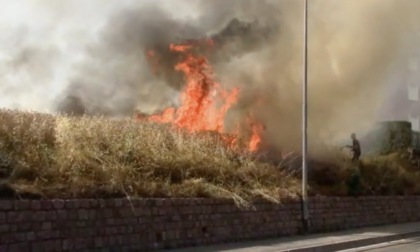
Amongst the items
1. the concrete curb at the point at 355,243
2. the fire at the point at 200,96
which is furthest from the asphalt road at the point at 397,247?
the fire at the point at 200,96

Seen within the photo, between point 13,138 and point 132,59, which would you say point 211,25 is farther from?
point 13,138

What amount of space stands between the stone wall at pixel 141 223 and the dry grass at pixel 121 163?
0.85 feet

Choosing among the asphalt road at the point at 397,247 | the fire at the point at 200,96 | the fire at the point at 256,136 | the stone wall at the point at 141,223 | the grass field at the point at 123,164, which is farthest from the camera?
the fire at the point at 200,96

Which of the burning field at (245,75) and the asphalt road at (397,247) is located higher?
the burning field at (245,75)

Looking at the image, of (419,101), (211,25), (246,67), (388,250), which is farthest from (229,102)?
(419,101)

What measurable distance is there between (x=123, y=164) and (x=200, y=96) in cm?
663

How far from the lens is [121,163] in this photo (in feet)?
40.5

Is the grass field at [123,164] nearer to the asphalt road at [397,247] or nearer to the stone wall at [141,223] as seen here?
the stone wall at [141,223]

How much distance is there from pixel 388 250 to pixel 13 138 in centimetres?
774

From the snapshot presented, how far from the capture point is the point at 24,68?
18844 millimetres

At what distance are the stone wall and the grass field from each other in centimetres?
24

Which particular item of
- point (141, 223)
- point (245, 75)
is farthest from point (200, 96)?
point (141, 223)

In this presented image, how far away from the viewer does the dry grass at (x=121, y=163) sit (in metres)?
10.8

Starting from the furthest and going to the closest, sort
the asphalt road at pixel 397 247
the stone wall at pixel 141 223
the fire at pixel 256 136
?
the fire at pixel 256 136
the asphalt road at pixel 397 247
the stone wall at pixel 141 223
